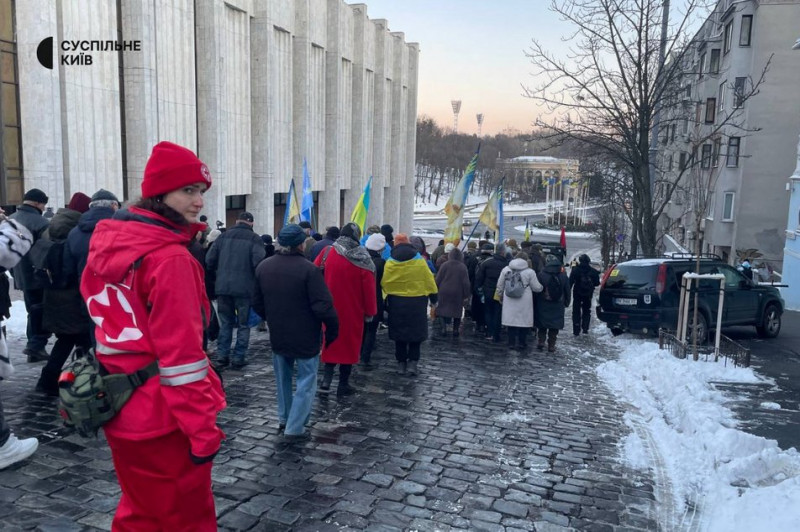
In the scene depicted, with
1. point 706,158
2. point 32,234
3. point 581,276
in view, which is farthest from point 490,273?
point 32,234

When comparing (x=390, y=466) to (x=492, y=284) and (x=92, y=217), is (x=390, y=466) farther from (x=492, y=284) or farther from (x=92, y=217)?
(x=492, y=284)

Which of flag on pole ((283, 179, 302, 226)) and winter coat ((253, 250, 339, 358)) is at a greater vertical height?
flag on pole ((283, 179, 302, 226))

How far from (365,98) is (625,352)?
2797 centimetres

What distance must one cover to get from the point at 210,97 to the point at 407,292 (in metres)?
16.3

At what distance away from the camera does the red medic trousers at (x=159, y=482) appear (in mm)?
2721

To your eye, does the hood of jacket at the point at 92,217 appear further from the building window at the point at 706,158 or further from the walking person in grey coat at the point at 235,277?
the building window at the point at 706,158

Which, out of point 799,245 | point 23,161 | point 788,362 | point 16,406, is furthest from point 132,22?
point 799,245

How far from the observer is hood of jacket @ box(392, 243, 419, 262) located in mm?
8500

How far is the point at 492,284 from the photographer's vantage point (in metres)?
11.2

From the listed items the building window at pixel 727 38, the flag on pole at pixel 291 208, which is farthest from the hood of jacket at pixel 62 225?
the building window at pixel 727 38

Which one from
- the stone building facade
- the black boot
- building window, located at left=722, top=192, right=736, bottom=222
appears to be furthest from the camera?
building window, located at left=722, top=192, right=736, bottom=222

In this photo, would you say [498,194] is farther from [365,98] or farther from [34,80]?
[365,98]

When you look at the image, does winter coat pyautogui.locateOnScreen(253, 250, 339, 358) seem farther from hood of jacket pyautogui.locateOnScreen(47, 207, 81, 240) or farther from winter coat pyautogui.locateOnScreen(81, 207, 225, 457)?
winter coat pyautogui.locateOnScreen(81, 207, 225, 457)

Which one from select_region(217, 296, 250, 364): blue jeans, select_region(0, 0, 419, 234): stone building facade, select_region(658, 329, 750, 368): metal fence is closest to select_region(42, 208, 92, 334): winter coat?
select_region(217, 296, 250, 364): blue jeans
